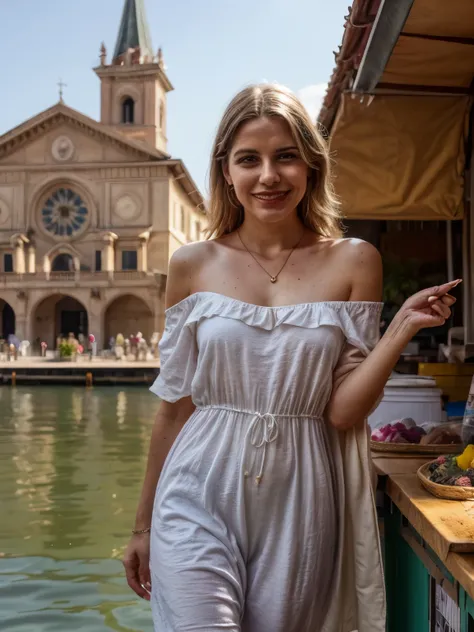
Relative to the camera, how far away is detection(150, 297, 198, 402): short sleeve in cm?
195

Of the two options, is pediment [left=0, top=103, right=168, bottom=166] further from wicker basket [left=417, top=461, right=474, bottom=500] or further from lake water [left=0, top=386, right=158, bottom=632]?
wicker basket [left=417, top=461, right=474, bottom=500]

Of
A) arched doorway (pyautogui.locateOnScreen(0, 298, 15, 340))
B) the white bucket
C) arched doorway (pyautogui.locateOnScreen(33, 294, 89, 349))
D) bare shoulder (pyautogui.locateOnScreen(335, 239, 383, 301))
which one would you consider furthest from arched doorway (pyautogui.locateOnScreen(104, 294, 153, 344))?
bare shoulder (pyautogui.locateOnScreen(335, 239, 383, 301))

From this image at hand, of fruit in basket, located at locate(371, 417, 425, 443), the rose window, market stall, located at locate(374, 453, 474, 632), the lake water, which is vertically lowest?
the lake water

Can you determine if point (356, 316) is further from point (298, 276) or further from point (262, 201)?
point (262, 201)

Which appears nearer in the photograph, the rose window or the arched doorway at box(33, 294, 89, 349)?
the arched doorway at box(33, 294, 89, 349)

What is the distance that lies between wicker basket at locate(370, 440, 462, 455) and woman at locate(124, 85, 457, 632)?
1.16 m

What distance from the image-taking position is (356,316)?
182 centimetres

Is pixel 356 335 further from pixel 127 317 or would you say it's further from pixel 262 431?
pixel 127 317

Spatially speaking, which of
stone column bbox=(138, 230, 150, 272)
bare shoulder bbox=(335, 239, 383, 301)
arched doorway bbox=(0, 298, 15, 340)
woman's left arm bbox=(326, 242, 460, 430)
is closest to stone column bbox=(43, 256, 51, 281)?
arched doorway bbox=(0, 298, 15, 340)

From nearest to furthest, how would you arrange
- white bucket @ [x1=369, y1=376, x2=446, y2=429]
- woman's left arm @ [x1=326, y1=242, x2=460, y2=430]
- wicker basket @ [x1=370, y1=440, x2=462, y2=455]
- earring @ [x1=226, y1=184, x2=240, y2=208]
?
woman's left arm @ [x1=326, y1=242, x2=460, y2=430]
earring @ [x1=226, y1=184, x2=240, y2=208]
wicker basket @ [x1=370, y1=440, x2=462, y2=455]
white bucket @ [x1=369, y1=376, x2=446, y2=429]

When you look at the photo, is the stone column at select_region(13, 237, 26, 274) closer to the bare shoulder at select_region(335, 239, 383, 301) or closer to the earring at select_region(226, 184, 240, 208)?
the earring at select_region(226, 184, 240, 208)

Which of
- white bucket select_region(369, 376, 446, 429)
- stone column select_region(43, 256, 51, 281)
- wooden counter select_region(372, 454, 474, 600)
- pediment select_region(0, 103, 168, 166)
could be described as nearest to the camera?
wooden counter select_region(372, 454, 474, 600)

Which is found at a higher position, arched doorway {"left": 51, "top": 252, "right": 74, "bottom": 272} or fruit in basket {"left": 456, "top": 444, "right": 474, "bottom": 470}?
arched doorway {"left": 51, "top": 252, "right": 74, "bottom": 272}

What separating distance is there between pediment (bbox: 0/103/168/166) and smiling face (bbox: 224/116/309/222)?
4158 centimetres
